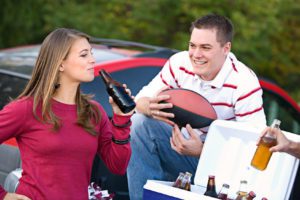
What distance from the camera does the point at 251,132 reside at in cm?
398

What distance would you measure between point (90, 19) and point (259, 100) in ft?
21.2

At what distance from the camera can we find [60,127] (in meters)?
3.52

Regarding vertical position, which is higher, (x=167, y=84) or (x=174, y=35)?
(x=174, y=35)

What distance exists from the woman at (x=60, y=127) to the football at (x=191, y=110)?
54 centimetres

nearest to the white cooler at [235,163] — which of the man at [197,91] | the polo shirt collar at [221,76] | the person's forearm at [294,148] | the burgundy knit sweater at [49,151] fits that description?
the man at [197,91]

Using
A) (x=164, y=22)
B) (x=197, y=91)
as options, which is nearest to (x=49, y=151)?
(x=197, y=91)

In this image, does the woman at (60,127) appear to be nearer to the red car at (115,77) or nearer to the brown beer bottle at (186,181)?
the brown beer bottle at (186,181)

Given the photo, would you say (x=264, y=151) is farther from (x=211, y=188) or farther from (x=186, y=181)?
(x=186, y=181)

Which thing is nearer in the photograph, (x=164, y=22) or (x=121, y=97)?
(x=121, y=97)

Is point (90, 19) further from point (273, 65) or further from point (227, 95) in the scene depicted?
point (227, 95)

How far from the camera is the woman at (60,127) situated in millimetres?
3486

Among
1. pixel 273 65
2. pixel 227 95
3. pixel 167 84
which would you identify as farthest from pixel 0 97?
pixel 273 65

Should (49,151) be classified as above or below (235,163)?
below

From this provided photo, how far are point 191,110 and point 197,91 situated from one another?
283 mm
